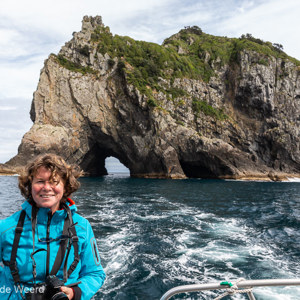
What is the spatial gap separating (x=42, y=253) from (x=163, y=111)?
43.1 metres

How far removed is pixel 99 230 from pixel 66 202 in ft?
29.7

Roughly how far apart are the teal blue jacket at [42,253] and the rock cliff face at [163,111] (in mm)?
39078

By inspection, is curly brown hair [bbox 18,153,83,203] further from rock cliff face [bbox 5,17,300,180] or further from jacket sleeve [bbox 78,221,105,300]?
rock cliff face [bbox 5,17,300,180]

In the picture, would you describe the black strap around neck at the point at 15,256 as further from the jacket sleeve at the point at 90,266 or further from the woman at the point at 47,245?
the jacket sleeve at the point at 90,266

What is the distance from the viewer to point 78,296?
201 cm

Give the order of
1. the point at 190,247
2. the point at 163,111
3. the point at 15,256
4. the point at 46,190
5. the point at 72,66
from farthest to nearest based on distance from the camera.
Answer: the point at 72,66 → the point at 163,111 → the point at 190,247 → the point at 46,190 → the point at 15,256

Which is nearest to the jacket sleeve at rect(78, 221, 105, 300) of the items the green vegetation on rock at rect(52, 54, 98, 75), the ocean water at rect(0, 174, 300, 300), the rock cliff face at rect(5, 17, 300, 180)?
the ocean water at rect(0, 174, 300, 300)

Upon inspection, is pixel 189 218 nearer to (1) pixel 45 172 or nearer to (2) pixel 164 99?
(1) pixel 45 172

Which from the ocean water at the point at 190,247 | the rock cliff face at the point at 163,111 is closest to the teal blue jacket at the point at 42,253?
the ocean water at the point at 190,247

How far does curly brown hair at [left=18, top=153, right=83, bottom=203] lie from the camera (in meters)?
2.24

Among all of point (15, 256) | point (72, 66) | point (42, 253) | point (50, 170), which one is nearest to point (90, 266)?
point (42, 253)

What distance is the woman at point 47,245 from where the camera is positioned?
1979mm

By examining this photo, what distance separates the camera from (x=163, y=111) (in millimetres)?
44281

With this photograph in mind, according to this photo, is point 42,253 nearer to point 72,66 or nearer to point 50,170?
point 50,170
